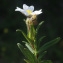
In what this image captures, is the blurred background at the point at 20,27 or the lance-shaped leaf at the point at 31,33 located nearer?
the lance-shaped leaf at the point at 31,33

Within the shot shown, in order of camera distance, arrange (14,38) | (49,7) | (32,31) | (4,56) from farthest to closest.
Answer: (49,7) < (14,38) < (4,56) < (32,31)

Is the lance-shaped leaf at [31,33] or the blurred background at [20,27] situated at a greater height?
the blurred background at [20,27]

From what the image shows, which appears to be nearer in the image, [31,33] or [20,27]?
[31,33]

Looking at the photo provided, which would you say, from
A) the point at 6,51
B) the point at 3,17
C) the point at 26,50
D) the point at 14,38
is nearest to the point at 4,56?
the point at 6,51

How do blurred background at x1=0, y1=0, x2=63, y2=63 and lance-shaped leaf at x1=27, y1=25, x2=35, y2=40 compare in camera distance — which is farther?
blurred background at x1=0, y1=0, x2=63, y2=63

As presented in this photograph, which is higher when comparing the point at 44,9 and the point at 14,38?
the point at 44,9

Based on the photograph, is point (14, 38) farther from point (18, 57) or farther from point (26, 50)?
point (26, 50)

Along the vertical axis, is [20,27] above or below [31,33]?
above

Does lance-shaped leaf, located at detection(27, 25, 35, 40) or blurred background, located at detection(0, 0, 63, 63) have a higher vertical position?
blurred background, located at detection(0, 0, 63, 63)
